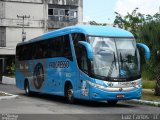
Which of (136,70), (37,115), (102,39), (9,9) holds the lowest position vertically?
(37,115)

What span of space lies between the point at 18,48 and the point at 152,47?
9732mm

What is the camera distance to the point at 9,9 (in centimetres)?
5834

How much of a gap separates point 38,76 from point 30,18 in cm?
3517

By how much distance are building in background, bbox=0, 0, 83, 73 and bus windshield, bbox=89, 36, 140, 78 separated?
39.9 m

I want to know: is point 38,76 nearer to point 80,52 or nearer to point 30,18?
point 80,52

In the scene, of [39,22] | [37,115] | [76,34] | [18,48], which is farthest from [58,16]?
[37,115]

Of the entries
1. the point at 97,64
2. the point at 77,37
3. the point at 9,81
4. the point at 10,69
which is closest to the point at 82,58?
the point at 97,64

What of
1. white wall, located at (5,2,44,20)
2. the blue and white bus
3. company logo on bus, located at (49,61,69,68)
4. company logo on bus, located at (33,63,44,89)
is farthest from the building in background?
the blue and white bus

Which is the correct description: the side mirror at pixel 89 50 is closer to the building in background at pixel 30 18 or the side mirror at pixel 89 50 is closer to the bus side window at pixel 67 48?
the bus side window at pixel 67 48

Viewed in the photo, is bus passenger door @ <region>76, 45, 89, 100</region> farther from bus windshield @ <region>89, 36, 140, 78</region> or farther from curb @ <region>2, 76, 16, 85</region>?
curb @ <region>2, 76, 16, 85</region>

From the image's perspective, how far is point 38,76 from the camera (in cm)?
2550

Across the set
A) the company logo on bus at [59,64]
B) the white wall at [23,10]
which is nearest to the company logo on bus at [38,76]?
the company logo on bus at [59,64]

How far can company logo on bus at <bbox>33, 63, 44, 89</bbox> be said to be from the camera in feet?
81.7

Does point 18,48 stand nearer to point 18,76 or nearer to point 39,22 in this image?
point 18,76
